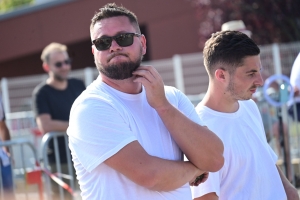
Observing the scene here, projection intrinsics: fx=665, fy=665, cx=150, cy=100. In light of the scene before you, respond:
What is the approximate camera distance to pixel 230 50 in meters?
4.02

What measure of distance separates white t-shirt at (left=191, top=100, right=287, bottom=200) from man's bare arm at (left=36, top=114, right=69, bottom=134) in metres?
3.46

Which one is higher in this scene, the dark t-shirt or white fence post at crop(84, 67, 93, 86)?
white fence post at crop(84, 67, 93, 86)

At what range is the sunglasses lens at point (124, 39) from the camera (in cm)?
333

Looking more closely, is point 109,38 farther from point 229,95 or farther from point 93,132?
point 229,95

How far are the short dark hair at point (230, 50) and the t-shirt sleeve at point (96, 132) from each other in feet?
Answer: 3.42

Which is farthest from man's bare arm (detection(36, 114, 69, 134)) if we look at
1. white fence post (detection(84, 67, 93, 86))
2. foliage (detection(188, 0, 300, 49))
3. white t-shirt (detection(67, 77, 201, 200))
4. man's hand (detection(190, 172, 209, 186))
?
foliage (detection(188, 0, 300, 49))

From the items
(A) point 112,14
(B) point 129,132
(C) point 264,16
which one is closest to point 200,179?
(B) point 129,132

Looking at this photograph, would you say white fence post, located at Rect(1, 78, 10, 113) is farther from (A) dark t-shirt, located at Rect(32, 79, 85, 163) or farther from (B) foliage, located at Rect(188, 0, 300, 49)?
(A) dark t-shirt, located at Rect(32, 79, 85, 163)

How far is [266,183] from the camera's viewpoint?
13.1 ft

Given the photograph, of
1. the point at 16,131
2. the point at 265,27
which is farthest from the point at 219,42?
the point at 265,27

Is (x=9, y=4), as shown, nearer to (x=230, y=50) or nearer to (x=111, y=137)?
(x=230, y=50)

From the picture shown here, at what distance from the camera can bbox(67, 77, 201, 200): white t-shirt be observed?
10.4 feet

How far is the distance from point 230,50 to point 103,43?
0.99 meters

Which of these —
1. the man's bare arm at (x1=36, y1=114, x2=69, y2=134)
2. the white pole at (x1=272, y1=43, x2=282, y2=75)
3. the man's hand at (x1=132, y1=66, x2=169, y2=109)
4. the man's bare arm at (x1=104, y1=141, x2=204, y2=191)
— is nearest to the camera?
the man's bare arm at (x1=104, y1=141, x2=204, y2=191)
